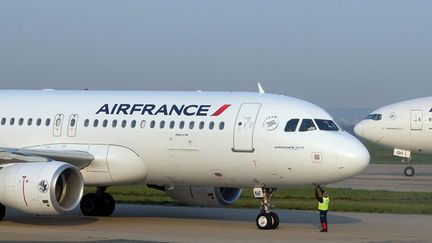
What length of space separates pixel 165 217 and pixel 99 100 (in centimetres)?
398

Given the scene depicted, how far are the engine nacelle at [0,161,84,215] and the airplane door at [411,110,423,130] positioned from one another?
30422mm

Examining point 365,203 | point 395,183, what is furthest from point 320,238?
point 395,183

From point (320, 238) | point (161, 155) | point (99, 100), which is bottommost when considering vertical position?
point (320, 238)

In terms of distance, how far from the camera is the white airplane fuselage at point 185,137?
2634cm

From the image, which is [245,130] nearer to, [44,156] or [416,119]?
[44,156]

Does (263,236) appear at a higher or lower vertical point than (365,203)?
lower

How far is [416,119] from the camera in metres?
54.2

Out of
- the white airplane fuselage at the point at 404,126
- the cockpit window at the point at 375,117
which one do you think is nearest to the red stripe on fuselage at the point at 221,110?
the white airplane fuselage at the point at 404,126

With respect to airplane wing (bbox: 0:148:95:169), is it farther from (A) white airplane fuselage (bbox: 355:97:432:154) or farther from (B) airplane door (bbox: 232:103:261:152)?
(A) white airplane fuselage (bbox: 355:97:432:154)

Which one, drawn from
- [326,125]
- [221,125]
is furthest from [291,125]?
[221,125]

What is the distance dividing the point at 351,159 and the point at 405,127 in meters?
29.5

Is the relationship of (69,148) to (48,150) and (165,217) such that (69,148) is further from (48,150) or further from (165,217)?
(165,217)

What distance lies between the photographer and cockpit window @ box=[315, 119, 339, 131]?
87.7 feet

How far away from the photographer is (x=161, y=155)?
2777 centimetres
